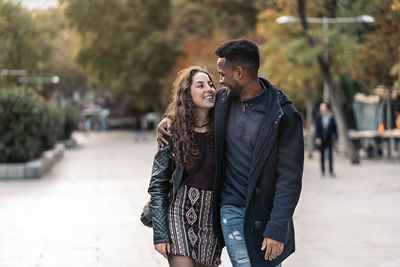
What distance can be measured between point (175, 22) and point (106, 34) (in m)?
5.61

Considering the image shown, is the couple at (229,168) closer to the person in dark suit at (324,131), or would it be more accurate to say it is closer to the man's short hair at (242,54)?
the man's short hair at (242,54)

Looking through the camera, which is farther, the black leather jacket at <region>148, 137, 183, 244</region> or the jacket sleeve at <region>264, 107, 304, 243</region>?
the black leather jacket at <region>148, 137, 183, 244</region>

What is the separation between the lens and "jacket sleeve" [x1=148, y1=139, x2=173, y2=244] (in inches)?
158

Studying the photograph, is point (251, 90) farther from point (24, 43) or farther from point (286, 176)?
point (24, 43)

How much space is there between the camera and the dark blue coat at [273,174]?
3658mm

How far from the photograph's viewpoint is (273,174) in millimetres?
3748

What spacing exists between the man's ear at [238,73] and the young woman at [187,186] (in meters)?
0.31

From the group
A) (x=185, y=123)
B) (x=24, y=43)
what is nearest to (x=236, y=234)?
(x=185, y=123)

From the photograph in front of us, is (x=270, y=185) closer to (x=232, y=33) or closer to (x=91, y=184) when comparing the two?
(x=91, y=184)

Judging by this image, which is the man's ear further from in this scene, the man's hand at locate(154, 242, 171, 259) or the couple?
the man's hand at locate(154, 242, 171, 259)

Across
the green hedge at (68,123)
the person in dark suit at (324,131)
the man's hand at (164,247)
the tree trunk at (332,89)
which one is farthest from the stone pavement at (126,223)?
the green hedge at (68,123)

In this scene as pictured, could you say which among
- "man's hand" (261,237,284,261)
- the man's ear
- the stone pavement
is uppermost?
the man's ear

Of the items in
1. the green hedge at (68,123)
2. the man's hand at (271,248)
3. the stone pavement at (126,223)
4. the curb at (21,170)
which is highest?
the man's hand at (271,248)

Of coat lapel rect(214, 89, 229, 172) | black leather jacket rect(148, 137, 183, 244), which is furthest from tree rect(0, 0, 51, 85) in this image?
coat lapel rect(214, 89, 229, 172)
